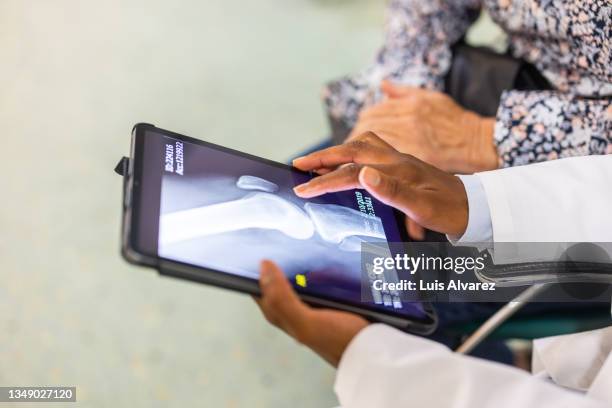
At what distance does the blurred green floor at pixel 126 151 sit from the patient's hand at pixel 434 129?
0.59 meters

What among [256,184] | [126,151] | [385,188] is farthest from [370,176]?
[126,151]

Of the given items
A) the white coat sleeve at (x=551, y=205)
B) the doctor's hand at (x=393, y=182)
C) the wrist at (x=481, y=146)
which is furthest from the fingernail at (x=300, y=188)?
the wrist at (x=481, y=146)

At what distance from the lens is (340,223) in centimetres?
75

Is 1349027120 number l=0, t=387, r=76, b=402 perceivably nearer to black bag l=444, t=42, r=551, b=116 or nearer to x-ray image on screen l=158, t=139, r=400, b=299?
x-ray image on screen l=158, t=139, r=400, b=299

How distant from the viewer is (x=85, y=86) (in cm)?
175

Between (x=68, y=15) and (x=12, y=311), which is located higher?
(x=68, y=15)

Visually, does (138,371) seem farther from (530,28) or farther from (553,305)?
(530,28)

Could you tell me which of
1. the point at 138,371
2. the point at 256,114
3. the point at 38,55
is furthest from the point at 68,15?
the point at 138,371

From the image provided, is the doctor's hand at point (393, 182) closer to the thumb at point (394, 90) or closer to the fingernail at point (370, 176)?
the fingernail at point (370, 176)

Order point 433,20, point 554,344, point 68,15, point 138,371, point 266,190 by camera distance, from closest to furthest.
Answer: point 266,190 < point 554,344 < point 433,20 < point 138,371 < point 68,15

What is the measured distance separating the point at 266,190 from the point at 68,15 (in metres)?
1.43

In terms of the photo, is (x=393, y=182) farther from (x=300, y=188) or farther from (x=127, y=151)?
(x=127, y=151)

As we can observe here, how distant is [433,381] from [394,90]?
63cm

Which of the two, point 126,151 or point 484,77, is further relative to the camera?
point 126,151
